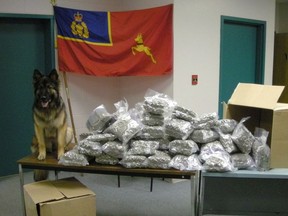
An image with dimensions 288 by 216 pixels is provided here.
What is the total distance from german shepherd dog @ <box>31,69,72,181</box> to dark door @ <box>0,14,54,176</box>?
5.46 feet

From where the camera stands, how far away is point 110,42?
3.99 metres

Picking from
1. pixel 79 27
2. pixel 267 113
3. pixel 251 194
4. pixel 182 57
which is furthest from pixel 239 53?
pixel 251 194

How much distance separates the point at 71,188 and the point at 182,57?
2.19 metres

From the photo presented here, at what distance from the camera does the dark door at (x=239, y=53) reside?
14.1 feet

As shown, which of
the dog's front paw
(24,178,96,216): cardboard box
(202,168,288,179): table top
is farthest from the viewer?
the dog's front paw

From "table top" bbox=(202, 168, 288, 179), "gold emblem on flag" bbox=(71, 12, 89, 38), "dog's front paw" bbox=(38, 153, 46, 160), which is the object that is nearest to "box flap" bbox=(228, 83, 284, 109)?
"table top" bbox=(202, 168, 288, 179)

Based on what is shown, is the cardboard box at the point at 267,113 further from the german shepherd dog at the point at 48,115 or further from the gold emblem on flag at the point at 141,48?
the gold emblem on flag at the point at 141,48

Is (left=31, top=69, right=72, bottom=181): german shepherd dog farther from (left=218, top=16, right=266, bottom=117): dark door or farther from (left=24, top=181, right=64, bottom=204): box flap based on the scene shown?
(left=218, top=16, right=266, bottom=117): dark door

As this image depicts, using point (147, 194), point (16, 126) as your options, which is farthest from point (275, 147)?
point (16, 126)

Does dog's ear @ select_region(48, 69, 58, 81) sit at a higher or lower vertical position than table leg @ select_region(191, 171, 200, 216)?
higher

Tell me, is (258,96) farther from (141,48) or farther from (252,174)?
(141,48)

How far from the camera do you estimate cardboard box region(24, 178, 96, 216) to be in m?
2.05

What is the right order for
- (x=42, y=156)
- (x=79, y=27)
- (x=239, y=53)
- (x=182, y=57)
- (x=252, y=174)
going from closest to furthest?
(x=252, y=174)
(x=42, y=156)
(x=182, y=57)
(x=79, y=27)
(x=239, y=53)

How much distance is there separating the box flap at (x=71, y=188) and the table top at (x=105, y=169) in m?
0.18
